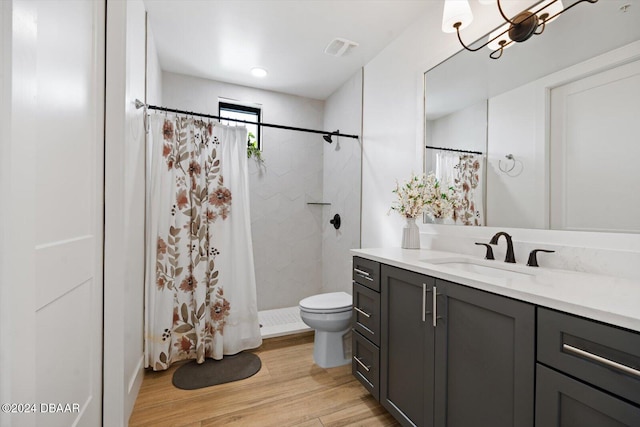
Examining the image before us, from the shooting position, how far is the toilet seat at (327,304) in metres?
2.02

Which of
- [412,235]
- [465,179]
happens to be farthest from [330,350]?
[465,179]

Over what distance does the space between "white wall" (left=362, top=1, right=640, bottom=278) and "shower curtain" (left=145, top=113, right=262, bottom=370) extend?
113cm

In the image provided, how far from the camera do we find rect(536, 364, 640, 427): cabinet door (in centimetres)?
65

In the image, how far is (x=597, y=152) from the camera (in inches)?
44.3

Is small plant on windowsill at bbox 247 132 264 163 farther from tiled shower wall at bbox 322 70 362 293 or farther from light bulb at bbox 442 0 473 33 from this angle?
light bulb at bbox 442 0 473 33

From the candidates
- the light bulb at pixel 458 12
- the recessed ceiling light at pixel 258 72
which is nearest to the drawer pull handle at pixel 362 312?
the light bulb at pixel 458 12

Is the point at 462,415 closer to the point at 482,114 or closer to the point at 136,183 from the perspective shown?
the point at 482,114

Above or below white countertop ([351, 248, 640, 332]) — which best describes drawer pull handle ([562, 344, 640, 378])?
below

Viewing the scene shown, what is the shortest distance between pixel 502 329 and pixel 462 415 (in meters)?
0.41

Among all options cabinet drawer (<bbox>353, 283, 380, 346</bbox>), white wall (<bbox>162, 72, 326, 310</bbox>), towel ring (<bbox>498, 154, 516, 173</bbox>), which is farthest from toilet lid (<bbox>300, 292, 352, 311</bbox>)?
towel ring (<bbox>498, 154, 516, 173</bbox>)

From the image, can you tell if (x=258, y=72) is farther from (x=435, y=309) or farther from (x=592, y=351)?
(x=592, y=351)

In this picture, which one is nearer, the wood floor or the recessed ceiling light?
the wood floor

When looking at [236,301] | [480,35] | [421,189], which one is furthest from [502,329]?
[236,301]

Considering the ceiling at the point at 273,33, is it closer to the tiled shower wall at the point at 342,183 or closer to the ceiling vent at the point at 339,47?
the ceiling vent at the point at 339,47
